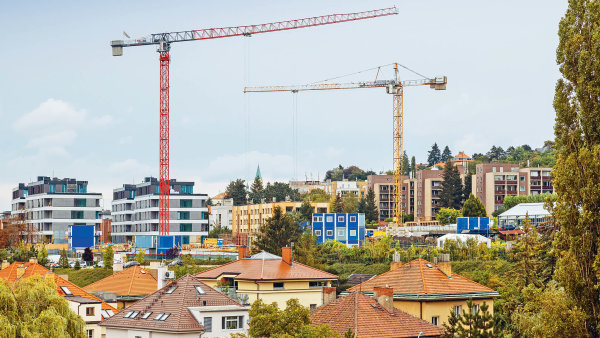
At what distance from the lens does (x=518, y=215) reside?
142 meters

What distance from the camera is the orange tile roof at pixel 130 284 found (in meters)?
73.2

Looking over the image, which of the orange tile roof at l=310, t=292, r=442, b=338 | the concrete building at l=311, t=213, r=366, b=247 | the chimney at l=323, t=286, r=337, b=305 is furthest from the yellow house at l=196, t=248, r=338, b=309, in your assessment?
the concrete building at l=311, t=213, r=366, b=247

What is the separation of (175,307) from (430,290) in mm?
15754

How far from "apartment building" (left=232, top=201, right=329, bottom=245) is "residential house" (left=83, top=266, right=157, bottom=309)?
263 ft

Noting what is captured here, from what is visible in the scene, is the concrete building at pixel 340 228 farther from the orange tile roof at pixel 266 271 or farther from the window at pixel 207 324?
the window at pixel 207 324

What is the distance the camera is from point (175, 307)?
5031cm

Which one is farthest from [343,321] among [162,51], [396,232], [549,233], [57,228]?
[57,228]

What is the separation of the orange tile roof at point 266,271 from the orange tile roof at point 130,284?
23.5ft

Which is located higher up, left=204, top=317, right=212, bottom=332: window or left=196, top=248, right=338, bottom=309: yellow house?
left=196, top=248, right=338, bottom=309: yellow house

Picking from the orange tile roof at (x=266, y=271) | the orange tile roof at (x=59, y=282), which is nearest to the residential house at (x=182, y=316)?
the orange tile roof at (x=59, y=282)

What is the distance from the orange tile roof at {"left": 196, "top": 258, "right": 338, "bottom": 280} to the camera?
208 feet

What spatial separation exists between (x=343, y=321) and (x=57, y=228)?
126 meters

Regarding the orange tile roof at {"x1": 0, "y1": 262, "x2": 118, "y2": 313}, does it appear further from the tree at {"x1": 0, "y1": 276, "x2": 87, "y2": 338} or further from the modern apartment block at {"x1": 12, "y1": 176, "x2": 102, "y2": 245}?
the modern apartment block at {"x1": 12, "y1": 176, "x2": 102, "y2": 245}

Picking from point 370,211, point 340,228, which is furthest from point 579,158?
point 370,211
